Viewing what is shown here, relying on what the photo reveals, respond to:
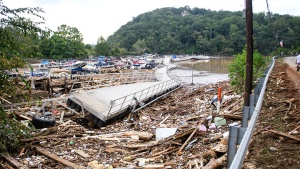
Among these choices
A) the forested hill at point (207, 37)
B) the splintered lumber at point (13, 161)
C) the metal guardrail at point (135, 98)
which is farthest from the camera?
the forested hill at point (207, 37)

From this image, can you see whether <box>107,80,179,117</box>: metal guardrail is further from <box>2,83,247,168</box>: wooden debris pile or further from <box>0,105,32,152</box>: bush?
<box>0,105,32,152</box>: bush

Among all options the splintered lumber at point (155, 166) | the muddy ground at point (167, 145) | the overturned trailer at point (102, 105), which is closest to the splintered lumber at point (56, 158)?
the muddy ground at point (167, 145)

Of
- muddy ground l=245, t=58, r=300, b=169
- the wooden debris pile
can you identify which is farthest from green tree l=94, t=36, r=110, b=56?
muddy ground l=245, t=58, r=300, b=169

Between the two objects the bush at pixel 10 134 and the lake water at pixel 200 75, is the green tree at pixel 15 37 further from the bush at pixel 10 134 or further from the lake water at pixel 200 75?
the lake water at pixel 200 75

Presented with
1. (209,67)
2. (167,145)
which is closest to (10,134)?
(167,145)

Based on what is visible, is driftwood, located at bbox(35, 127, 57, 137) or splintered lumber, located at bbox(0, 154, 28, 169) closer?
splintered lumber, located at bbox(0, 154, 28, 169)

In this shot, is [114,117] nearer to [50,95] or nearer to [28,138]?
[28,138]

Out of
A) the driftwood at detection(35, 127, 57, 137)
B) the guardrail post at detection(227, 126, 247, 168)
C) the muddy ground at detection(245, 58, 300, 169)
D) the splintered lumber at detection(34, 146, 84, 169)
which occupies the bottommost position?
the splintered lumber at detection(34, 146, 84, 169)

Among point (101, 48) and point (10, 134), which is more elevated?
point (101, 48)

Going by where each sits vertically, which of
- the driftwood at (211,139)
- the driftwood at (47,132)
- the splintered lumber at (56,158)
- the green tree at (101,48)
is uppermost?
the green tree at (101,48)

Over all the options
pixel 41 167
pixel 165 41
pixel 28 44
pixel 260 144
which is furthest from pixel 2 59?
pixel 165 41

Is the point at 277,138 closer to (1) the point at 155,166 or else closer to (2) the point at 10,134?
(1) the point at 155,166

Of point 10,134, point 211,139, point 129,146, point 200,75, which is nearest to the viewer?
point 10,134

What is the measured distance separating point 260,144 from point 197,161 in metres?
1.72
